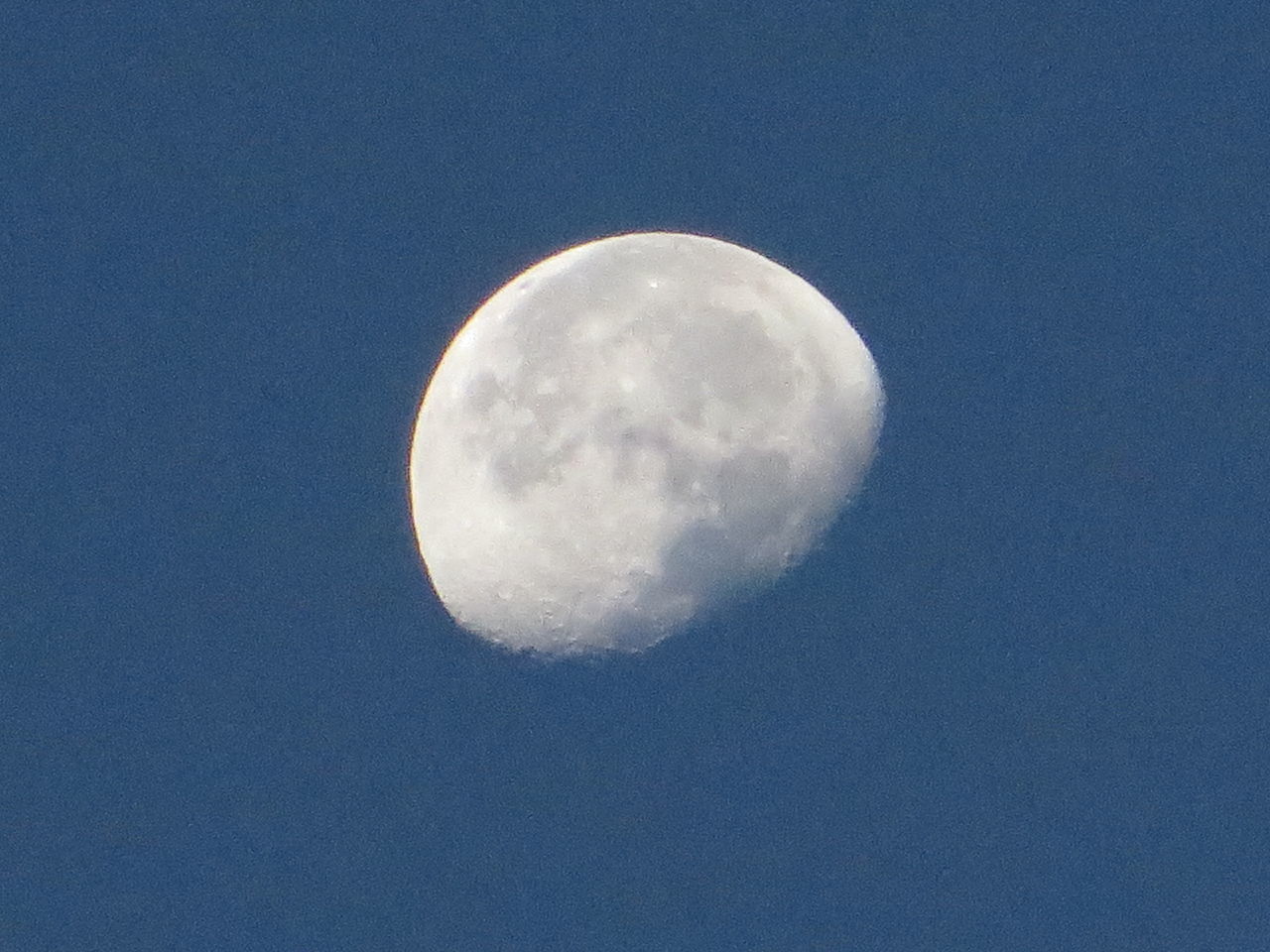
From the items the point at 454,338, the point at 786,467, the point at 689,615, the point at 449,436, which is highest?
the point at 454,338

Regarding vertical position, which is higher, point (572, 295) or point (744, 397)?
point (572, 295)

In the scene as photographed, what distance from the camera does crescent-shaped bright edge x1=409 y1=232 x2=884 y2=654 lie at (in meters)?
32.0

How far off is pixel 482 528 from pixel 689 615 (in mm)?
4114

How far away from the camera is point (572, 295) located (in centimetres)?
3431

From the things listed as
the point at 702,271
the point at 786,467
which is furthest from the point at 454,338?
the point at 786,467

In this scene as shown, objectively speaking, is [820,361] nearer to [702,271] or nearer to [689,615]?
[702,271]

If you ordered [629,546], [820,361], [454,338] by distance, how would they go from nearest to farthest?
[629,546] < [820,361] < [454,338]

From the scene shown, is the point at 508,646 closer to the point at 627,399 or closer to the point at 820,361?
the point at 627,399

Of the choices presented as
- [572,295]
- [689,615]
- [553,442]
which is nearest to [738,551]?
[689,615]

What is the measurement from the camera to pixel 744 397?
32.4 m

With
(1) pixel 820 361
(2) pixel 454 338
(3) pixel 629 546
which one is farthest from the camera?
(2) pixel 454 338

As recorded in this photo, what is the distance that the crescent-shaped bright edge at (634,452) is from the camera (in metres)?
32.0

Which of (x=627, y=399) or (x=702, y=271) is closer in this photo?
(x=627, y=399)

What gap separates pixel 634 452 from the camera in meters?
32.0
